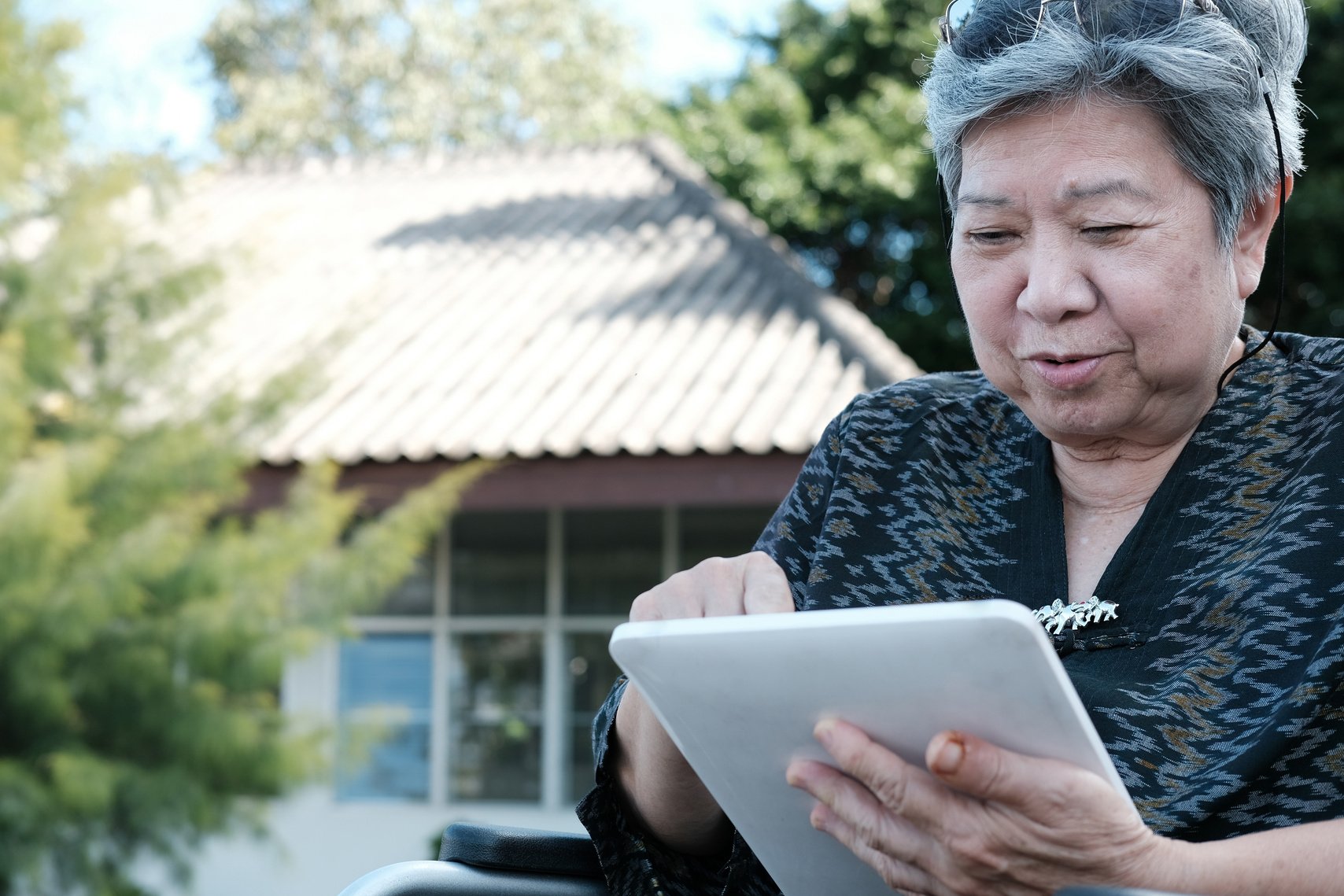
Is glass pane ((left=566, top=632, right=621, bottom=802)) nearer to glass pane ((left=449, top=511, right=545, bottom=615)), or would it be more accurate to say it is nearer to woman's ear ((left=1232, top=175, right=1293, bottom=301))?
glass pane ((left=449, top=511, right=545, bottom=615))

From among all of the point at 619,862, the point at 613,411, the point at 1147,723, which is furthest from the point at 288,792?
the point at 1147,723

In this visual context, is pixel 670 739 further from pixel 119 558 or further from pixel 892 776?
pixel 119 558

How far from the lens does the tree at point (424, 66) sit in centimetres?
2417

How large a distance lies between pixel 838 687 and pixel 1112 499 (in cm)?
66

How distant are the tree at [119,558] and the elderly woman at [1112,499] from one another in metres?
4.81

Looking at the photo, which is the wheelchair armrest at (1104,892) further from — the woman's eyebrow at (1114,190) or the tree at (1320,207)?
the tree at (1320,207)

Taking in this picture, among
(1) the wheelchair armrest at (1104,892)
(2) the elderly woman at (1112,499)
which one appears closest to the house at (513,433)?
(2) the elderly woman at (1112,499)

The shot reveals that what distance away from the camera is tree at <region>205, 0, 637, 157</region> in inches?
952

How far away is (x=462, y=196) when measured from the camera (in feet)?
36.2

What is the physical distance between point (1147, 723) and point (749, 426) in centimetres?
507

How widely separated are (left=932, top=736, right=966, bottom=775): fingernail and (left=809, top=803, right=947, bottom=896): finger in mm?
180

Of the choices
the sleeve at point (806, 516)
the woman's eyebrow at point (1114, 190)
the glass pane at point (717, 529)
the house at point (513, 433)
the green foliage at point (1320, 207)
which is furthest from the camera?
the green foliage at point (1320, 207)

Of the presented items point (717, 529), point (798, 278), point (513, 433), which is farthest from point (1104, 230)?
point (798, 278)

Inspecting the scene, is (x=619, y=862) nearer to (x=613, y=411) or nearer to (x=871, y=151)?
(x=613, y=411)
